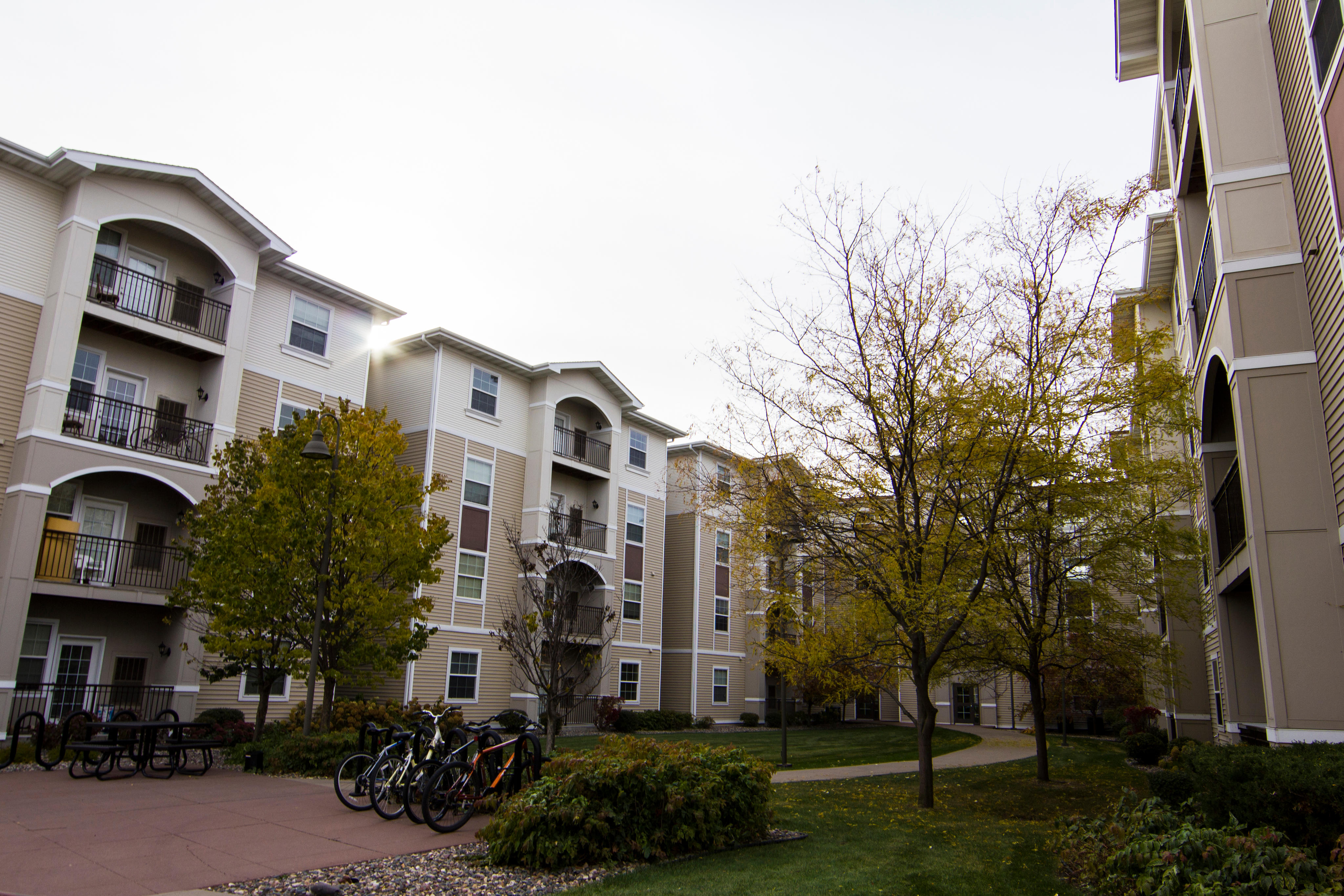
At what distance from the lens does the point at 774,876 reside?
7.52 meters

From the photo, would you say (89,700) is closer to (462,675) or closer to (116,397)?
(116,397)

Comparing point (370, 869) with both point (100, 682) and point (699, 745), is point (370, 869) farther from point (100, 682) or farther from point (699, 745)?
point (100, 682)

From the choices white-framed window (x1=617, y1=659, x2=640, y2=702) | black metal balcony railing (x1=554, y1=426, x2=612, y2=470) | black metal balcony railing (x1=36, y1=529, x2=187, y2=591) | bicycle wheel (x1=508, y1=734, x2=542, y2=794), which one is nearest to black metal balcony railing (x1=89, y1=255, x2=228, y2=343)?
black metal balcony railing (x1=36, y1=529, x2=187, y2=591)

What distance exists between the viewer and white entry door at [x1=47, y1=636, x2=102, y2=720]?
18.7 metres

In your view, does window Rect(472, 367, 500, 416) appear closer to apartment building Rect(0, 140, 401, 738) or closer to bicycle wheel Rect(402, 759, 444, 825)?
apartment building Rect(0, 140, 401, 738)

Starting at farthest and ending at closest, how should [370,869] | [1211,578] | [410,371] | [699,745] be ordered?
1. [410,371]
2. [1211,578]
3. [699,745]
4. [370,869]

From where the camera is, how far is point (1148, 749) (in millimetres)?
22438

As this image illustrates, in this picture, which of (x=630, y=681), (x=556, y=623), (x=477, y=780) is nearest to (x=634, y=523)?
(x=630, y=681)

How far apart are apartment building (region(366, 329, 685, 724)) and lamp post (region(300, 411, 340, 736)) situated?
802 cm

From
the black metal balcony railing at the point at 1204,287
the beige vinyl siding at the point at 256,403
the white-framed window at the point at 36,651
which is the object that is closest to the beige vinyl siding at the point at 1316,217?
the black metal balcony railing at the point at 1204,287

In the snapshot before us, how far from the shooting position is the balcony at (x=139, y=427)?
19547 mm

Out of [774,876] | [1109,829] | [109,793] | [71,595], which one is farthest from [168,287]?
[1109,829]

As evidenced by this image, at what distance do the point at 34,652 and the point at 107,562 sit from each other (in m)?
2.29

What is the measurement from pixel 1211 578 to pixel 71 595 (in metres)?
22.3
